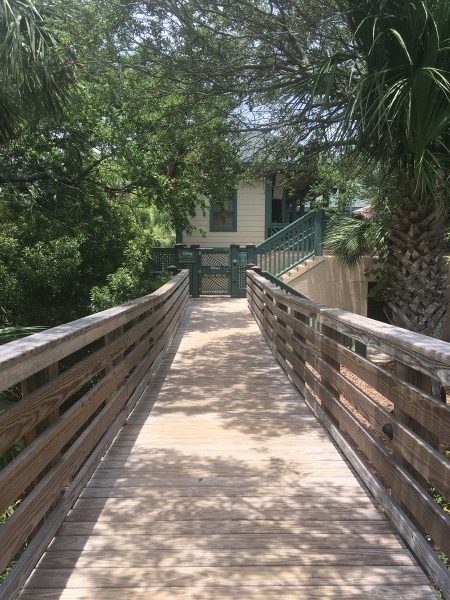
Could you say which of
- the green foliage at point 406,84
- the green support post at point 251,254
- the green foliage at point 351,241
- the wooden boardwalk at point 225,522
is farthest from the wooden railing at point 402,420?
the green support post at point 251,254

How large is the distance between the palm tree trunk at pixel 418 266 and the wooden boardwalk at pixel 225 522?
2457mm

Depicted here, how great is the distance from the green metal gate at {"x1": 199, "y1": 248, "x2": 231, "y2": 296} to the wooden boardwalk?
12065mm

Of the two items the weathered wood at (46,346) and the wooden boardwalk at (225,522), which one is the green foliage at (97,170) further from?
the wooden boardwalk at (225,522)

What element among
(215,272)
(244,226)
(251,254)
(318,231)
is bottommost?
(215,272)

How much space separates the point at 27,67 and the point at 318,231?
9461mm

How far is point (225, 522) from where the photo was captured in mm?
3217

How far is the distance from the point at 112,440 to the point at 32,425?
1992 millimetres

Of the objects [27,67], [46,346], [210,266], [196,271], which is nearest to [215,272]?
[210,266]

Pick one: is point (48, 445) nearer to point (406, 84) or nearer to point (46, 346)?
point (46, 346)

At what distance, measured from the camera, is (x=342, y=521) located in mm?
3229

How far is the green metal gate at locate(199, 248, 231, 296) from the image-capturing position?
17453 mm

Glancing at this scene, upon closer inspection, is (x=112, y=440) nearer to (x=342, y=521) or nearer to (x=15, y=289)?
(x=342, y=521)

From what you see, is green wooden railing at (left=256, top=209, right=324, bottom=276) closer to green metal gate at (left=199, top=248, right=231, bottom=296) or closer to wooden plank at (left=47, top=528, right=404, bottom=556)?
green metal gate at (left=199, top=248, right=231, bottom=296)

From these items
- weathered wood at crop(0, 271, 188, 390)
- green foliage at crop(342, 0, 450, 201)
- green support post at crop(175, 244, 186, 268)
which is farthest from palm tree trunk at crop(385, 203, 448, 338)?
green support post at crop(175, 244, 186, 268)
